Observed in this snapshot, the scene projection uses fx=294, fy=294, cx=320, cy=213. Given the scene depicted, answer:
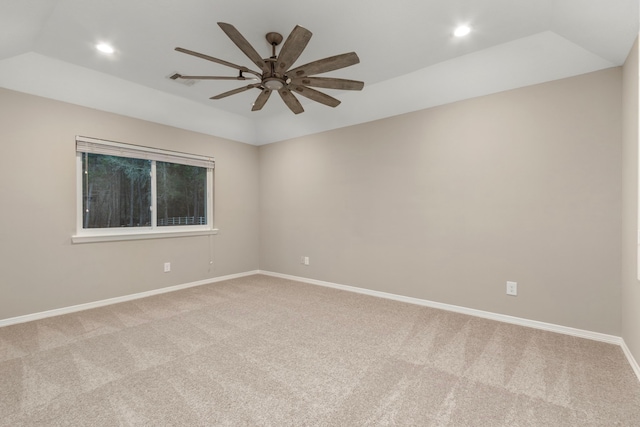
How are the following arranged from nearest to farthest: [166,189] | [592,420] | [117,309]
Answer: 1. [592,420]
2. [117,309]
3. [166,189]

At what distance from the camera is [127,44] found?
269cm

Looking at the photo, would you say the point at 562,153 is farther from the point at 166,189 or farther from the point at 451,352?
the point at 166,189

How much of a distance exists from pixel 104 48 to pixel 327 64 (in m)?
2.25

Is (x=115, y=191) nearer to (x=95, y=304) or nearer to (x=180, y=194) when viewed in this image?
(x=180, y=194)

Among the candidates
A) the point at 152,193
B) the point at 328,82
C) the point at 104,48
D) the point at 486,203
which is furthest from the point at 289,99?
the point at 152,193

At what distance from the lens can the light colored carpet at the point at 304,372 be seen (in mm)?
1637

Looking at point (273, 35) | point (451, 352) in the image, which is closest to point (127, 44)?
point (273, 35)

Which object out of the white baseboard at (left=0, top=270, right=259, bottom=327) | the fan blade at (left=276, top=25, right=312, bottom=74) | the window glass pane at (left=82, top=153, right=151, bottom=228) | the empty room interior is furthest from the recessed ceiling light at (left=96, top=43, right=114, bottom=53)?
the white baseboard at (left=0, top=270, right=259, bottom=327)

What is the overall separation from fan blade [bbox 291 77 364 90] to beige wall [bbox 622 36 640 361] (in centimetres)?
197

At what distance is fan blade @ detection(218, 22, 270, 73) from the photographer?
1.69 meters

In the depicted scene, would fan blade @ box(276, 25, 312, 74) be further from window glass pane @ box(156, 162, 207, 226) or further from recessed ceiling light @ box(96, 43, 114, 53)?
window glass pane @ box(156, 162, 207, 226)

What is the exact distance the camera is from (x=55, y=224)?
127 inches

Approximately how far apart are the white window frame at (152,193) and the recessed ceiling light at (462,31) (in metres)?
3.68

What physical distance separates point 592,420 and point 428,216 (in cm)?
222
